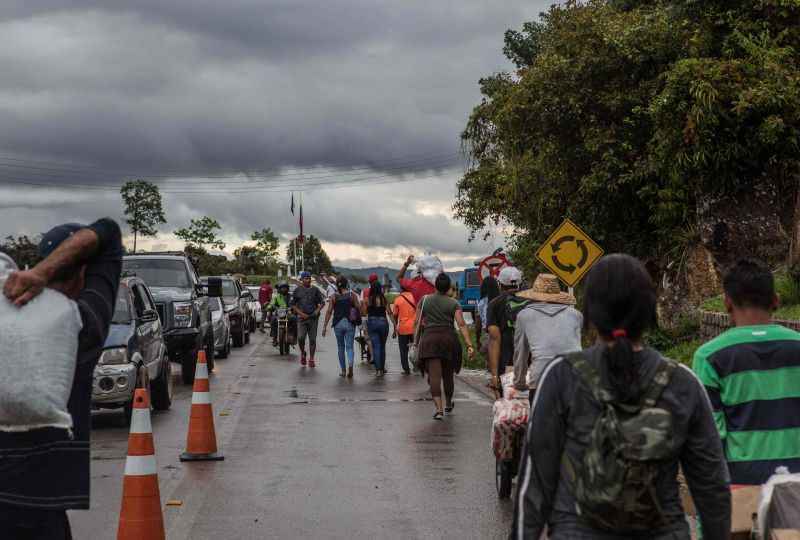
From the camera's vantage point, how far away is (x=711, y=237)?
75.3ft

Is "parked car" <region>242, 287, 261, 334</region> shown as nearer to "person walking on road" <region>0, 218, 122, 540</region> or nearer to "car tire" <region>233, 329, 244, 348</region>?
"car tire" <region>233, 329, 244, 348</region>

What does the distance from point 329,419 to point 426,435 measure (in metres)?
2.03

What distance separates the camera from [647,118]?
2531cm

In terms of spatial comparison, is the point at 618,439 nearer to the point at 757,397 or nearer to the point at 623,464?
the point at 623,464

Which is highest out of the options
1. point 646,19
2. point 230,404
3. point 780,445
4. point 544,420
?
point 646,19

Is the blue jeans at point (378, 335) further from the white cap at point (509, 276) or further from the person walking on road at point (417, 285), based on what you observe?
the white cap at point (509, 276)

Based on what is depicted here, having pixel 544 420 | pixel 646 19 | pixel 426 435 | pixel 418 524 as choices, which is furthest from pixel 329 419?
pixel 646 19

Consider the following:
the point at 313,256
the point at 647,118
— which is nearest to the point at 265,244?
the point at 313,256

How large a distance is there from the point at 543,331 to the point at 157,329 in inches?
336

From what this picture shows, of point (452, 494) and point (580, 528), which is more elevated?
point (580, 528)

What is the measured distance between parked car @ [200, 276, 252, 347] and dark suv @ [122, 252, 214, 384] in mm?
8984

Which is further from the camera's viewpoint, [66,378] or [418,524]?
[418,524]

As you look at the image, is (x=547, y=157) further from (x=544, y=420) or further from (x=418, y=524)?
(x=544, y=420)

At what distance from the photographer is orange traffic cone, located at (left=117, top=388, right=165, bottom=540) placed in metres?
6.75
